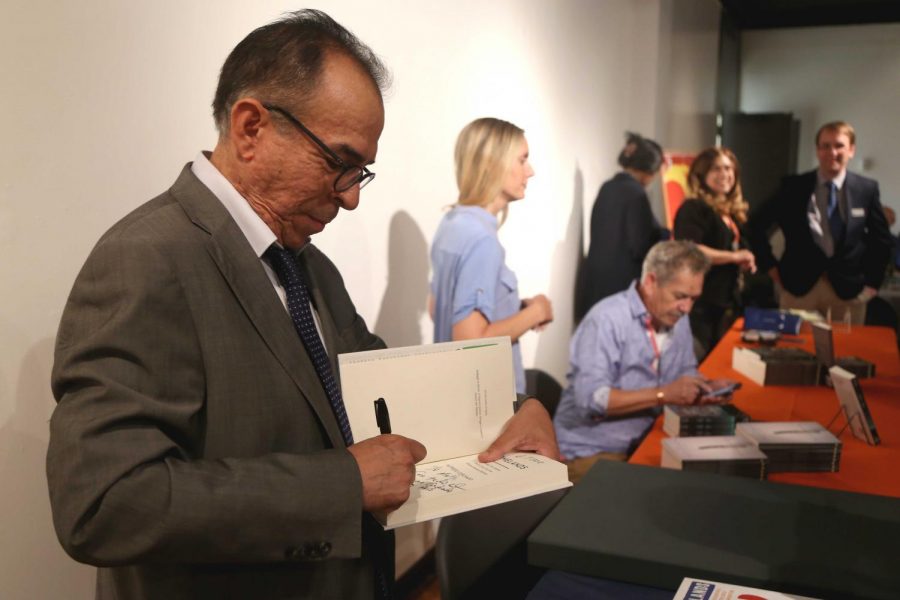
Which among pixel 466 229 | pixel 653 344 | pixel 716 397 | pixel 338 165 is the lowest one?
pixel 716 397

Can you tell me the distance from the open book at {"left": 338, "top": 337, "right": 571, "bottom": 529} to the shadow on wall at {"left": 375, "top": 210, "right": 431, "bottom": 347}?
60.3 inches

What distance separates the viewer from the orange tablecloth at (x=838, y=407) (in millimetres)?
2076

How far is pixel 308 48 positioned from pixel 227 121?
162 millimetres

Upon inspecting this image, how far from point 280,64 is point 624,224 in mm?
4103

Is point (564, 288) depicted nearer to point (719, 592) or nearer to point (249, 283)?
point (719, 592)

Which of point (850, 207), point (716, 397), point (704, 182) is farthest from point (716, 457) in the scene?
point (850, 207)

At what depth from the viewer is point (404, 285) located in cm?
299

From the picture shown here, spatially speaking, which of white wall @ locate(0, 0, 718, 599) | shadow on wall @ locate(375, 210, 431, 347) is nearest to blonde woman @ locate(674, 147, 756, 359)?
white wall @ locate(0, 0, 718, 599)

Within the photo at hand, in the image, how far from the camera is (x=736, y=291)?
516 cm

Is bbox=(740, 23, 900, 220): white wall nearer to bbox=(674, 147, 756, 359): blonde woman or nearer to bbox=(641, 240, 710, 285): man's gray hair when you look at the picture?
bbox=(674, 147, 756, 359): blonde woman

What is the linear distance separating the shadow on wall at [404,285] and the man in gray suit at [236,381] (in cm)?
159

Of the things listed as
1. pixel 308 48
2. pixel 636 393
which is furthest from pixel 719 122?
pixel 308 48

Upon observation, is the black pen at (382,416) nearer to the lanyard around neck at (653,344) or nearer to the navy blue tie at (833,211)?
the lanyard around neck at (653,344)

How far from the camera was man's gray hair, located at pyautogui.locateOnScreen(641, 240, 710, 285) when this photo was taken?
2943mm
